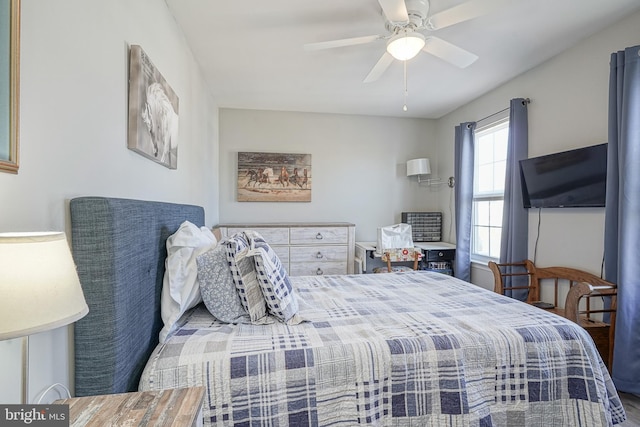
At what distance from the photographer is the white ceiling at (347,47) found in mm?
2039

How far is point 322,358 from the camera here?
1.20 m

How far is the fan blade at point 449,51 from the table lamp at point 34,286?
2.19 meters

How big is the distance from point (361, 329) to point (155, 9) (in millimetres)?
2102

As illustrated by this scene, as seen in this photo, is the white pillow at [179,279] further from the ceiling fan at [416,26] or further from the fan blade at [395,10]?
the fan blade at [395,10]

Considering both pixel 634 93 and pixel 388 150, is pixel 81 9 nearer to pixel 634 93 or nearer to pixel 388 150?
pixel 634 93

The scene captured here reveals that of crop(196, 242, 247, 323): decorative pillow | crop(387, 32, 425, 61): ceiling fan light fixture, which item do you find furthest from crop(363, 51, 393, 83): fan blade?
crop(196, 242, 247, 323): decorative pillow

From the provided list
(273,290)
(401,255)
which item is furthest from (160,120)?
(401,255)

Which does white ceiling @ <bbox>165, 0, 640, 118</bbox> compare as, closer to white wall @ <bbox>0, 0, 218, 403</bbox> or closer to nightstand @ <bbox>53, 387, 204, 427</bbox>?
white wall @ <bbox>0, 0, 218, 403</bbox>

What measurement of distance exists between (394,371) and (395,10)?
183 cm

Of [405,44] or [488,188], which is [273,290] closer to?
[405,44]

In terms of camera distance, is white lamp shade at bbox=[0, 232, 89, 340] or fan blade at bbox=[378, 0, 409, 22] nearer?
white lamp shade at bbox=[0, 232, 89, 340]

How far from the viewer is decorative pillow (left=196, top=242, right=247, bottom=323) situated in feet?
4.84

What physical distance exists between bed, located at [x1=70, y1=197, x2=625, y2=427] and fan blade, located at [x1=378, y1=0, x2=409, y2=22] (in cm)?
158

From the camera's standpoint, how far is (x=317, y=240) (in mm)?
3762
